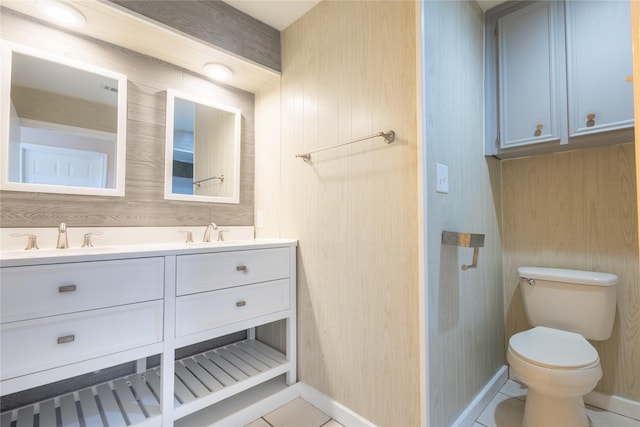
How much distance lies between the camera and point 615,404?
1.60m

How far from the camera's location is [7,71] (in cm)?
129

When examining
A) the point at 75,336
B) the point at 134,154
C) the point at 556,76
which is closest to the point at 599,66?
the point at 556,76

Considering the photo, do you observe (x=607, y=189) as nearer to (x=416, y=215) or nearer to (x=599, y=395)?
(x=599, y=395)

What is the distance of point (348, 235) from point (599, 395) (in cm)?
171

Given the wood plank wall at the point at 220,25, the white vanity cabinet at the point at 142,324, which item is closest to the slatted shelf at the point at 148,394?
the white vanity cabinet at the point at 142,324

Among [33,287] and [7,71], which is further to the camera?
[7,71]

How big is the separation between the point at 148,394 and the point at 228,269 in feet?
2.35

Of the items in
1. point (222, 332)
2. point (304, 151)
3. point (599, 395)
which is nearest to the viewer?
point (222, 332)

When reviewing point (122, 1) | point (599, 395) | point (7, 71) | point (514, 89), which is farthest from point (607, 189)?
point (7, 71)

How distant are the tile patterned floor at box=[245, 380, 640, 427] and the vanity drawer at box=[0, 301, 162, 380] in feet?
2.56

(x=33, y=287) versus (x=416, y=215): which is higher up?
(x=416, y=215)

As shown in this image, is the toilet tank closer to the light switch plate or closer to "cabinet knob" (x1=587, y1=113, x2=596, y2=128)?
"cabinet knob" (x1=587, y1=113, x2=596, y2=128)

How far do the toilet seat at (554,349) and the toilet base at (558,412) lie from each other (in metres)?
0.19

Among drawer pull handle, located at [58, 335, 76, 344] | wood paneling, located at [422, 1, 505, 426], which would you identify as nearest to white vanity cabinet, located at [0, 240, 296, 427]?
drawer pull handle, located at [58, 335, 76, 344]
